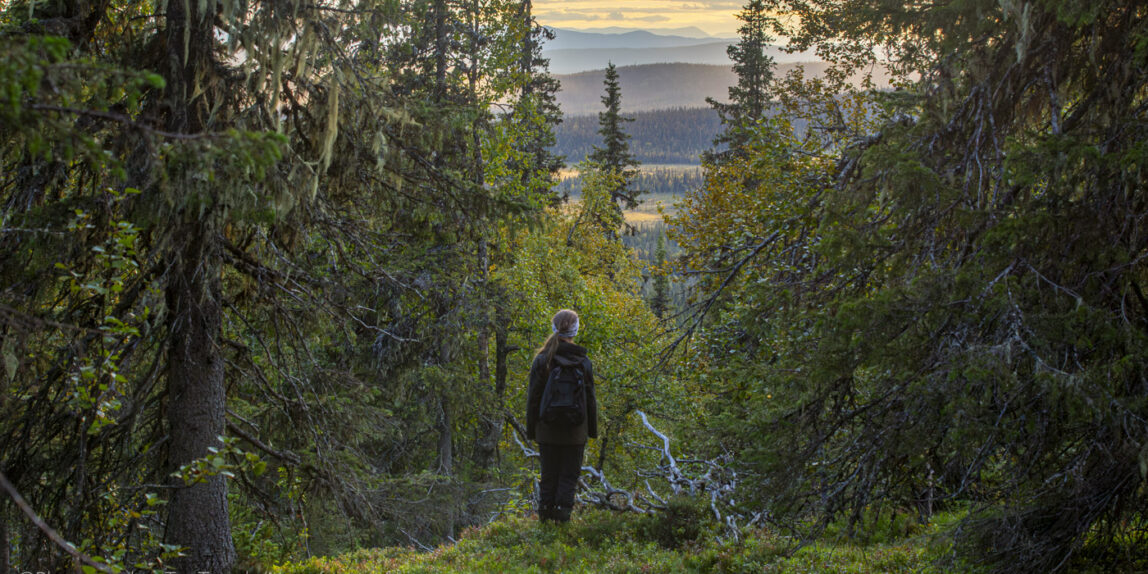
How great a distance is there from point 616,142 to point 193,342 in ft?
109

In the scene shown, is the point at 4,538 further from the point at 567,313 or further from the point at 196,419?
the point at 567,313

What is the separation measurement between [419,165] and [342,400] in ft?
8.28

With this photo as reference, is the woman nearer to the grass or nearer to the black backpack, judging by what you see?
the black backpack

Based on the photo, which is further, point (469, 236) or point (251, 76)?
point (469, 236)

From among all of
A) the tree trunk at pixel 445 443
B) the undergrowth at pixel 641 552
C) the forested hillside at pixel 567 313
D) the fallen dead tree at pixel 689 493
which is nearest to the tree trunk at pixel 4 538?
the forested hillside at pixel 567 313

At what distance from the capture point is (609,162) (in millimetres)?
36781

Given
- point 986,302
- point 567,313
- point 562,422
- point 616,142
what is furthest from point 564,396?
point 616,142

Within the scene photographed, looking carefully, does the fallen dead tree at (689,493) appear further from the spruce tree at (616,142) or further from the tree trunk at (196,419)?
the spruce tree at (616,142)

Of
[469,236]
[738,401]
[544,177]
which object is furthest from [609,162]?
[469,236]

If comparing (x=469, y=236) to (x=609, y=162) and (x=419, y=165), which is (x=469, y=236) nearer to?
(x=419, y=165)

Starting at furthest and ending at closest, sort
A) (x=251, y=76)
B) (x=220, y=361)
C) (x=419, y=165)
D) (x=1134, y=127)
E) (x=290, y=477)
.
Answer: (x=419, y=165) < (x=290, y=477) < (x=220, y=361) < (x=251, y=76) < (x=1134, y=127)

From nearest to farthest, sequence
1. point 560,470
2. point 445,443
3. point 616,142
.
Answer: point 560,470 < point 445,443 < point 616,142

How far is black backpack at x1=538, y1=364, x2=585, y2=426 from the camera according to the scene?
275 inches

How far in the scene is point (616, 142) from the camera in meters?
37.4
